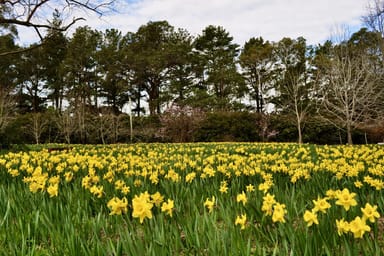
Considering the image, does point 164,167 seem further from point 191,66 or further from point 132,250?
point 191,66

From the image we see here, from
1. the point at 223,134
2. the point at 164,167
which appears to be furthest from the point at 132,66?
the point at 164,167

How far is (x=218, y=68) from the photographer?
30406mm

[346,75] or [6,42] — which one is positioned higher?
[6,42]

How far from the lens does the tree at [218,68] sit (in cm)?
2898

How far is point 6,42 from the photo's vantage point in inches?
1133

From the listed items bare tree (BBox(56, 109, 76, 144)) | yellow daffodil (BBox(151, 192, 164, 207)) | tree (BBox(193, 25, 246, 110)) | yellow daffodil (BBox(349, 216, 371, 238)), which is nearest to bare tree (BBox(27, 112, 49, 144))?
bare tree (BBox(56, 109, 76, 144))

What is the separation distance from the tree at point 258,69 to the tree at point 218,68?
1.15 m

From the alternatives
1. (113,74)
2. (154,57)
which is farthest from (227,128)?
(113,74)

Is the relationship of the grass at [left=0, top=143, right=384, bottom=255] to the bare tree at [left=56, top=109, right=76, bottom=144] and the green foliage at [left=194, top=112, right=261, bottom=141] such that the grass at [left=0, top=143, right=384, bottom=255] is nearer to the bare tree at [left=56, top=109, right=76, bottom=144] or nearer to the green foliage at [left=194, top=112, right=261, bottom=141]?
the green foliage at [left=194, top=112, right=261, bottom=141]

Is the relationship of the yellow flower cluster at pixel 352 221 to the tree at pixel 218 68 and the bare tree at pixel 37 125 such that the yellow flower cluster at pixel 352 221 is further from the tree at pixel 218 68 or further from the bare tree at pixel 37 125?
the tree at pixel 218 68

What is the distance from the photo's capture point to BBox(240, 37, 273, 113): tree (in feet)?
96.0

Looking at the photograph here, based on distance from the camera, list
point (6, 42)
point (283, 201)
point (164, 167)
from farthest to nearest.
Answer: point (6, 42) < point (164, 167) < point (283, 201)

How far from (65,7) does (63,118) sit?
44.7ft

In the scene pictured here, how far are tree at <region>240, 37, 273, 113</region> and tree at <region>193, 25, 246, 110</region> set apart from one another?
3.77ft
